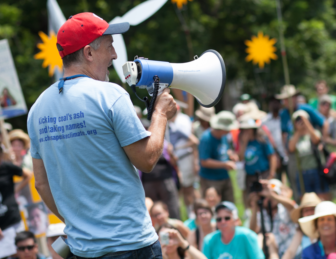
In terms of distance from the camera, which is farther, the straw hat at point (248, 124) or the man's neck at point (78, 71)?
the straw hat at point (248, 124)

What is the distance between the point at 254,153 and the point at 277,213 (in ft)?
5.54

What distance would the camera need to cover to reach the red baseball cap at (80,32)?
5.41ft

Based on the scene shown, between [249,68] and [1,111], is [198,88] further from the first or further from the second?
[249,68]

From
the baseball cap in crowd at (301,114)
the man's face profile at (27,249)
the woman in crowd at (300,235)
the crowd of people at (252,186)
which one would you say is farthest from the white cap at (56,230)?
the baseball cap in crowd at (301,114)

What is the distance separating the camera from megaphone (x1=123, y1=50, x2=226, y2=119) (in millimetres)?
1776

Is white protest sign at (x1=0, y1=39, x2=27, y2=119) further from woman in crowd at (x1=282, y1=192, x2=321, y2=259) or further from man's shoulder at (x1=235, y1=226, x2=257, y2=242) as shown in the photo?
woman in crowd at (x1=282, y1=192, x2=321, y2=259)

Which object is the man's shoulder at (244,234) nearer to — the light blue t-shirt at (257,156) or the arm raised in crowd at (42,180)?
the light blue t-shirt at (257,156)

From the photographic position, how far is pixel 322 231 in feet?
11.2

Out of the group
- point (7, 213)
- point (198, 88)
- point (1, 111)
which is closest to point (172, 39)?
point (1, 111)

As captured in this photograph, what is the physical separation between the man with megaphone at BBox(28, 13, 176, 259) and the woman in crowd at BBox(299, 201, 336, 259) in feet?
7.04

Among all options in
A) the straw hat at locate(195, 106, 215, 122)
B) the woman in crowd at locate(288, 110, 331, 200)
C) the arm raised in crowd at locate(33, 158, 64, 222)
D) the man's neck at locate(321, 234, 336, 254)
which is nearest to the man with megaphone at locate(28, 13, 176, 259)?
the arm raised in crowd at locate(33, 158, 64, 222)

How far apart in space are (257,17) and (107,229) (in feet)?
45.2

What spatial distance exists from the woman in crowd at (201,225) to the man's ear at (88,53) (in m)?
3.05

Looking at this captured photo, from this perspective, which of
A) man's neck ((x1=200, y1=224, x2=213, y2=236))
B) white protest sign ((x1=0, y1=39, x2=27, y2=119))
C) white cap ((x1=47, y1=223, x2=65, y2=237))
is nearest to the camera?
white cap ((x1=47, y1=223, x2=65, y2=237))
